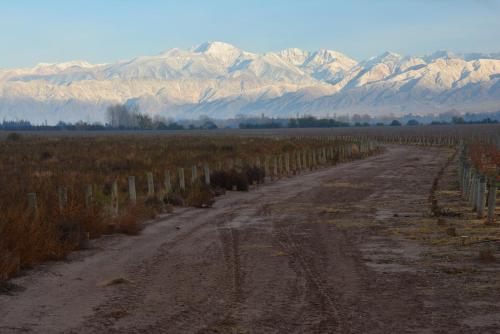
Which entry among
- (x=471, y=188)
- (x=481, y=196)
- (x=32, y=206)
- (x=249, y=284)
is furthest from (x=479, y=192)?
(x=32, y=206)

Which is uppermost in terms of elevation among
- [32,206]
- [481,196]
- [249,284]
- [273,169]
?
[32,206]

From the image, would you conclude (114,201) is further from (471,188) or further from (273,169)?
(273,169)

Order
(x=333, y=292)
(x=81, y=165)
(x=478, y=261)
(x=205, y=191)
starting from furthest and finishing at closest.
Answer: (x=81, y=165) < (x=205, y=191) < (x=478, y=261) < (x=333, y=292)

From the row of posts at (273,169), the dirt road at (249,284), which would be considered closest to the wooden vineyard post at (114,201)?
the row of posts at (273,169)

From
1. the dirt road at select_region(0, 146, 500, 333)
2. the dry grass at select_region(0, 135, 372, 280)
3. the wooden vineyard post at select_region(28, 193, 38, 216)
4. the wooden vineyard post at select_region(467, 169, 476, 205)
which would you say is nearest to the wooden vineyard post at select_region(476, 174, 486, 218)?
the dirt road at select_region(0, 146, 500, 333)

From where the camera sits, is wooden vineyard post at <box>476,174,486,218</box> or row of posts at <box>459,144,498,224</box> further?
wooden vineyard post at <box>476,174,486,218</box>

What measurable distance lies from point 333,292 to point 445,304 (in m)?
1.40

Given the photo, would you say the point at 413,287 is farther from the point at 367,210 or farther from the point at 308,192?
the point at 308,192

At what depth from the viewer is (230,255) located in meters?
12.4

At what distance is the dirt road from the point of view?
8164 millimetres

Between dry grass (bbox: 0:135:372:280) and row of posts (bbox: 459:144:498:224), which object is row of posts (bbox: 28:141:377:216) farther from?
row of posts (bbox: 459:144:498:224)

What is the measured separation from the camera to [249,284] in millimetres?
10102

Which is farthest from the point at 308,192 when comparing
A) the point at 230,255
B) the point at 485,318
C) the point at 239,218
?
the point at 485,318

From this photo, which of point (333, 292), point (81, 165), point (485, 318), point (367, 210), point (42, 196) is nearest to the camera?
point (485, 318)
